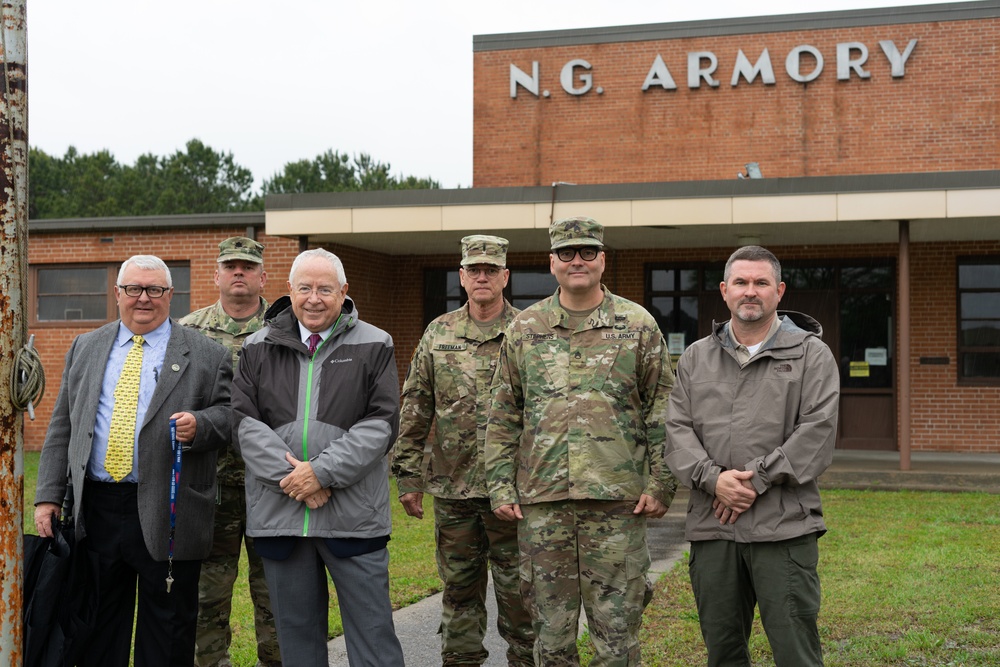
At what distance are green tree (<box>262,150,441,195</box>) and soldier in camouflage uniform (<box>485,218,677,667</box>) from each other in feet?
213

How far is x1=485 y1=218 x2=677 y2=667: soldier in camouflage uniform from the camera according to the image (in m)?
4.12

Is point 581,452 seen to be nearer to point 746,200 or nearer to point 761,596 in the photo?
point 761,596

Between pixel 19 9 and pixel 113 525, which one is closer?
pixel 19 9

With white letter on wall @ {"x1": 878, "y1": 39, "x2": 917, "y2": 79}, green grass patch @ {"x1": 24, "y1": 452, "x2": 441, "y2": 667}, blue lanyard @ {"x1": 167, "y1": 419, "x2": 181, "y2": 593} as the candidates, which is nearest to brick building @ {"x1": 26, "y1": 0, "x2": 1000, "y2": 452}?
white letter on wall @ {"x1": 878, "y1": 39, "x2": 917, "y2": 79}

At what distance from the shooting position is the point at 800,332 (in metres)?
4.05

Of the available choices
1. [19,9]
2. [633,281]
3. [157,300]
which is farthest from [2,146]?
[633,281]

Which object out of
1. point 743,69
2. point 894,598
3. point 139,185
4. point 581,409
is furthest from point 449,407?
point 139,185

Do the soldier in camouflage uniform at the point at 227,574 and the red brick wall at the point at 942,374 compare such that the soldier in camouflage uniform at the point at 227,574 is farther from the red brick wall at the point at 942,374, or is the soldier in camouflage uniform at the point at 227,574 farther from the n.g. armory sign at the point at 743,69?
the n.g. armory sign at the point at 743,69

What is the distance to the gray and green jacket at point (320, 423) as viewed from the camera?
12.9 feet

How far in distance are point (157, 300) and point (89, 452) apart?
28.1 inches

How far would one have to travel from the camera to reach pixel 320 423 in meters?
4.01

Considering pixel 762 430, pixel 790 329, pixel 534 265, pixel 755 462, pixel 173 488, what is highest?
pixel 534 265

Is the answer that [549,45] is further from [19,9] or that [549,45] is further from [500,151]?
[19,9]

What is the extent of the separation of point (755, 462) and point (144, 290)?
2672mm
